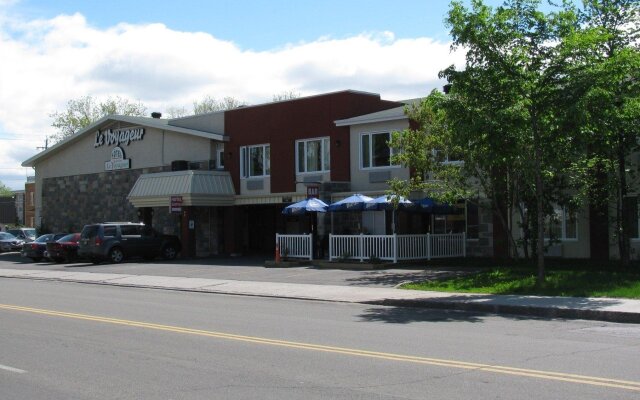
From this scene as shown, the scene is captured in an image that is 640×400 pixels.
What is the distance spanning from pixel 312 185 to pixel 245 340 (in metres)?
18.0

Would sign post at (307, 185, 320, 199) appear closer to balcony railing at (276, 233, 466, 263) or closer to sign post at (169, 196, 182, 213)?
balcony railing at (276, 233, 466, 263)

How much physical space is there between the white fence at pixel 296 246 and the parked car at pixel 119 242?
26.4ft

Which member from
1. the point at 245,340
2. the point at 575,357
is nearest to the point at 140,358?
the point at 245,340

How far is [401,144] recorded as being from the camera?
24438 mm

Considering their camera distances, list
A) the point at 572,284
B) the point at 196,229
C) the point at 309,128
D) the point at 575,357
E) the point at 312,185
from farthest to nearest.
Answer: the point at 196,229 → the point at 309,128 → the point at 312,185 → the point at 572,284 → the point at 575,357

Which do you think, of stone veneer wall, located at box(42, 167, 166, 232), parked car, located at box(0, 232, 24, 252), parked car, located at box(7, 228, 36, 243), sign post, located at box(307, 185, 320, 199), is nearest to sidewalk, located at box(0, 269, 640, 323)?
sign post, located at box(307, 185, 320, 199)

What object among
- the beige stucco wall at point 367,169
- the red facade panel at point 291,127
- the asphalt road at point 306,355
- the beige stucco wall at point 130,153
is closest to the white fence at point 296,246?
the beige stucco wall at point 367,169

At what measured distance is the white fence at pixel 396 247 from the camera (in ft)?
83.3

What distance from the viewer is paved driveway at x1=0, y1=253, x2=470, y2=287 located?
2164 cm

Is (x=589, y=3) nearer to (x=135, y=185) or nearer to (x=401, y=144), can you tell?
(x=401, y=144)

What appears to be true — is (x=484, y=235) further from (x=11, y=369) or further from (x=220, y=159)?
(x=11, y=369)

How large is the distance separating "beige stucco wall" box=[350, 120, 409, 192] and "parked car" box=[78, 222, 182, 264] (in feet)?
33.6

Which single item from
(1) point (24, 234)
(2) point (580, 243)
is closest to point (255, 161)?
(2) point (580, 243)

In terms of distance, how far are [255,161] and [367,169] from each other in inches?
283
